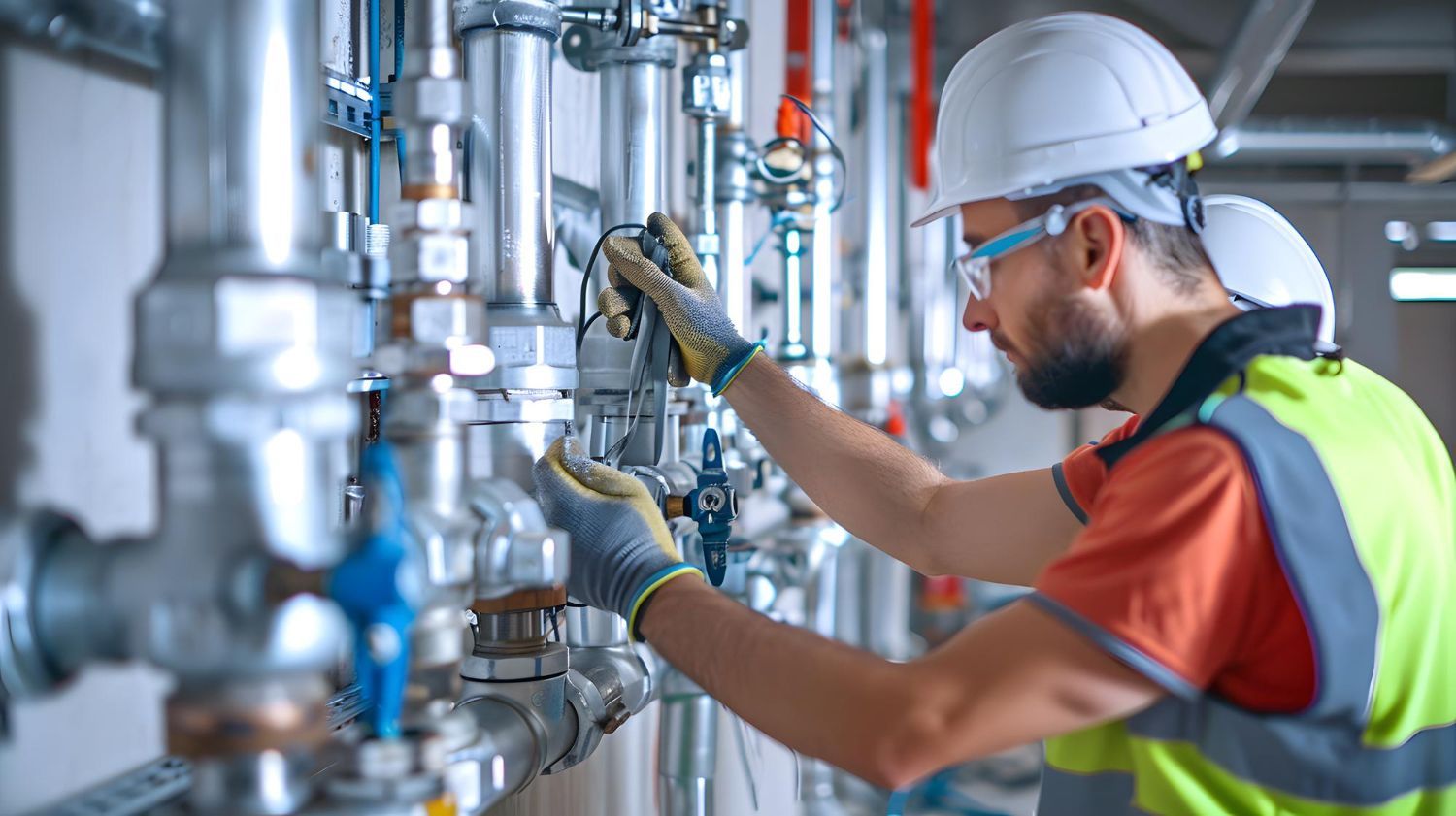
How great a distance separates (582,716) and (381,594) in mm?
340

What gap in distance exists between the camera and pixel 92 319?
2.00ft

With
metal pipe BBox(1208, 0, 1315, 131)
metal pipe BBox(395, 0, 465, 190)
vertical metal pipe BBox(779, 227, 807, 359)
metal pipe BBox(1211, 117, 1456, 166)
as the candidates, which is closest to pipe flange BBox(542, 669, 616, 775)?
metal pipe BBox(395, 0, 465, 190)

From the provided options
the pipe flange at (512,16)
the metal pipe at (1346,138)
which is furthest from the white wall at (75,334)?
the metal pipe at (1346,138)

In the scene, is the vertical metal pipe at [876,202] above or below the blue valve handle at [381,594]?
above

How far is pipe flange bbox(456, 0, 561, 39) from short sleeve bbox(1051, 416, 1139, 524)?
0.57m

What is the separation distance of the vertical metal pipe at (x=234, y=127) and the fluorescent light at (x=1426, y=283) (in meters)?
6.33

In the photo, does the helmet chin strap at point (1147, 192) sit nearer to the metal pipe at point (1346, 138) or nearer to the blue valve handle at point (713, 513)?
the blue valve handle at point (713, 513)

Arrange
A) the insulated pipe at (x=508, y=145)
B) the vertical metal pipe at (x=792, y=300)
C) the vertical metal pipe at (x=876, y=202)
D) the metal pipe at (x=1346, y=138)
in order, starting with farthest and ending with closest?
the metal pipe at (x=1346, y=138), the vertical metal pipe at (x=876, y=202), the vertical metal pipe at (x=792, y=300), the insulated pipe at (x=508, y=145)

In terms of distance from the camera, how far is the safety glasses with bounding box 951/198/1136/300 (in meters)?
0.84

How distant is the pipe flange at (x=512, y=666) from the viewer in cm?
70

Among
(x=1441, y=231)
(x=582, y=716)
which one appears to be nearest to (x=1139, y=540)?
(x=582, y=716)

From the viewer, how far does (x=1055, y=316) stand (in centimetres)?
87

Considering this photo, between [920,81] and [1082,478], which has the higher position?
[920,81]

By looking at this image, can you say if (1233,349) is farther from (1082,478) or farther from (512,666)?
(512,666)
